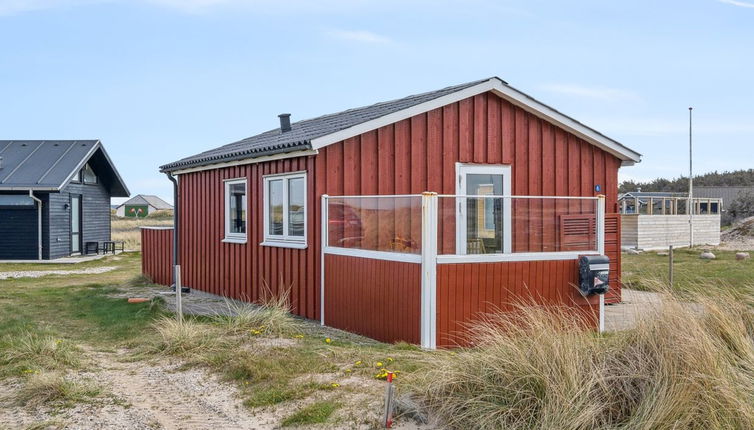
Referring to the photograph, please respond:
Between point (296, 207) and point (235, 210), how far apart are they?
2485 mm

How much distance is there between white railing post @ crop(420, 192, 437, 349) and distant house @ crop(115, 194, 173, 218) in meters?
78.0

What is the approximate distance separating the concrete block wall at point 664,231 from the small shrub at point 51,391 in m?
23.8

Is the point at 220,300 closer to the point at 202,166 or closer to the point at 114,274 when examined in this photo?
the point at 202,166

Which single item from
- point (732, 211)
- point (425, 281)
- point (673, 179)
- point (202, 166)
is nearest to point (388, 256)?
point (425, 281)

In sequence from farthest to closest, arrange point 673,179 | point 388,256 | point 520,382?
point 673,179 → point 388,256 → point 520,382

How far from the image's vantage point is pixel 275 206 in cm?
1168

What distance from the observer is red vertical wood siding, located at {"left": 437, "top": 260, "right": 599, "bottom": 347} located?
8.47 m

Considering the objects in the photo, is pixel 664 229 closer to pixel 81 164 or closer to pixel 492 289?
pixel 81 164

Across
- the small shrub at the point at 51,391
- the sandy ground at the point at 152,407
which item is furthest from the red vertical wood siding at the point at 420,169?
the small shrub at the point at 51,391

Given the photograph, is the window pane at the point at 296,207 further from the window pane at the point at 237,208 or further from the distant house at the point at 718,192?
the distant house at the point at 718,192

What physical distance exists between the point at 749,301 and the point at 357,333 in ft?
14.9

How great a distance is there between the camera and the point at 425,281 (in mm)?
8336

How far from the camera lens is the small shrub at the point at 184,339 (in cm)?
810

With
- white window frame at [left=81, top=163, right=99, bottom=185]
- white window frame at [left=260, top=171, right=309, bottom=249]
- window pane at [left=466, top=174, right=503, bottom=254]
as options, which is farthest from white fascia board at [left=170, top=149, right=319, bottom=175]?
white window frame at [left=81, top=163, right=99, bottom=185]
